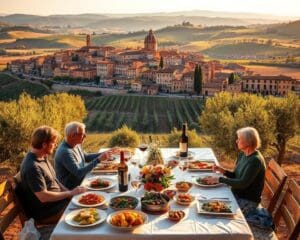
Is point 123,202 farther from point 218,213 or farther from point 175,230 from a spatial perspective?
point 218,213

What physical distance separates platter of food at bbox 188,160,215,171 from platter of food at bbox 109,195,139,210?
1052 mm

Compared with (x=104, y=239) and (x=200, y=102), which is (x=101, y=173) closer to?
(x=104, y=239)

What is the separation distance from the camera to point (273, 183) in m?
4.01

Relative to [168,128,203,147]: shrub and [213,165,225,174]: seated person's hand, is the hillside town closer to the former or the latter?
[168,128,203,147]: shrub

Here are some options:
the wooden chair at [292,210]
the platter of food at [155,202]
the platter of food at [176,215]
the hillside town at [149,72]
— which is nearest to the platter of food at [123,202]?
the platter of food at [155,202]

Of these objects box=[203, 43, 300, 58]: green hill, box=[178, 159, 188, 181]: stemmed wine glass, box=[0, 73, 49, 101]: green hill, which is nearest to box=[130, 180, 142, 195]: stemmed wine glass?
box=[178, 159, 188, 181]: stemmed wine glass

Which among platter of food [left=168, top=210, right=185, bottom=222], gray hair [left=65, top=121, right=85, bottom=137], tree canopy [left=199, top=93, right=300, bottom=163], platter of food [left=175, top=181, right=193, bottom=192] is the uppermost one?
gray hair [left=65, top=121, right=85, bottom=137]

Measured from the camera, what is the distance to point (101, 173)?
405 cm

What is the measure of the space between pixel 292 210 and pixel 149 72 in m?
63.2

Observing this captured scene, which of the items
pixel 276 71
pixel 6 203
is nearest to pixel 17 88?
pixel 276 71

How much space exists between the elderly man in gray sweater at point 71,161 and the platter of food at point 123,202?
0.93m

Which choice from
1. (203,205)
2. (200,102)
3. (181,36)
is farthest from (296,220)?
(181,36)

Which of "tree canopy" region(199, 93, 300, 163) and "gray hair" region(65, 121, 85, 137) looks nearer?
"gray hair" region(65, 121, 85, 137)

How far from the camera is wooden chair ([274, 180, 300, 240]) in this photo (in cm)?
319
